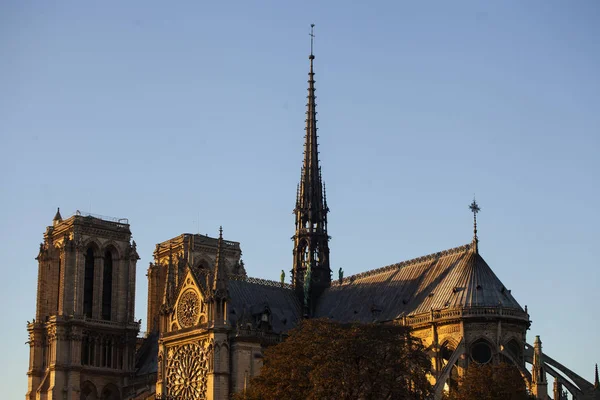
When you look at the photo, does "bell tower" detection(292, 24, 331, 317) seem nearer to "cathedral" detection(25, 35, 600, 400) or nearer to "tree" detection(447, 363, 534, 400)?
"cathedral" detection(25, 35, 600, 400)

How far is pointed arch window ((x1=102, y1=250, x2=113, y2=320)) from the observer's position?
5017 inches

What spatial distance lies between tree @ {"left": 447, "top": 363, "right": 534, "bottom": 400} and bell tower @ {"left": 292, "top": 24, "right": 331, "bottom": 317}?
2762 cm

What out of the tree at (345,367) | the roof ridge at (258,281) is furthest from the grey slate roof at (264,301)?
the tree at (345,367)

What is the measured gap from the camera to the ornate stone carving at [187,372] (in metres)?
92.1

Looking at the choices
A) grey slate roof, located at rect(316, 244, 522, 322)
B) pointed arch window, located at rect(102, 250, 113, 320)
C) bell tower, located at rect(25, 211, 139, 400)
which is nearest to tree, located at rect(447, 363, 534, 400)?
grey slate roof, located at rect(316, 244, 522, 322)

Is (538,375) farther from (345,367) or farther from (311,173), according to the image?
(311,173)

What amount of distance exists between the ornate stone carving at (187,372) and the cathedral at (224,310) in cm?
13

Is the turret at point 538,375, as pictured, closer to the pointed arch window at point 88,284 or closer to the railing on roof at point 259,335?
the railing on roof at point 259,335

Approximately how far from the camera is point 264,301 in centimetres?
9881

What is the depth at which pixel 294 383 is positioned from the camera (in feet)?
234

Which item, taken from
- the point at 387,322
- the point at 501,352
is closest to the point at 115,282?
the point at 387,322

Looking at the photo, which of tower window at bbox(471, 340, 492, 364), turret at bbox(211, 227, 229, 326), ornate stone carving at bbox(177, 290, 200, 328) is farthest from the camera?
ornate stone carving at bbox(177, 290, 200, 328)

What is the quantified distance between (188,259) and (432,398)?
57.1 metres

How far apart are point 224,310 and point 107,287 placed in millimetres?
39264
